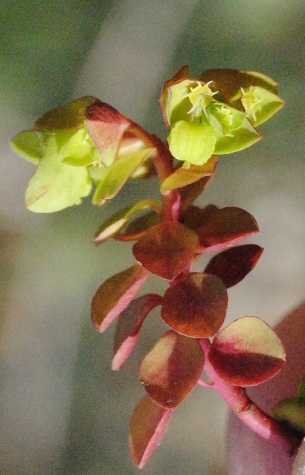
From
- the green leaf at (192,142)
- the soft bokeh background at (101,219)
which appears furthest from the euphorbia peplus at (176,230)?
the soft bokeh background at (101,219)

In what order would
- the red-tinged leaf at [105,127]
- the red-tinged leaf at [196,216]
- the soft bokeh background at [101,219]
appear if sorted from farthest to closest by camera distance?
1. the soft bokeh background at [101,219]
2. the red-tinged leaf at [196,216]
3. the red-tinged leaf at [105,127]

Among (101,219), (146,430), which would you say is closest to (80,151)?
(146,430)

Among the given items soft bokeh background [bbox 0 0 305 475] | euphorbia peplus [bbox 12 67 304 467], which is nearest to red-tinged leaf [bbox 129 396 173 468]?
euphorbia peplus [bbox 12 67 304 467]

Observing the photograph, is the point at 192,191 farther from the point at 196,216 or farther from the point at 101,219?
the point at 101,219

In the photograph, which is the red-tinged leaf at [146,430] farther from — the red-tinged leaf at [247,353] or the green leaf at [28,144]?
the green leaf at [28,144]

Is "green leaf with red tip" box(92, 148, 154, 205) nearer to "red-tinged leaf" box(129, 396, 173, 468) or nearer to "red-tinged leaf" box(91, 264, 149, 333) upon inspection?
"red-tinged leaf" box(91, 264, 149, 333)

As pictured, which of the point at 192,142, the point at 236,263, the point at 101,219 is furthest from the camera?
the point at 101,219

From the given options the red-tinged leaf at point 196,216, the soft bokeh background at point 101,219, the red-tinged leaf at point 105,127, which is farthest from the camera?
the soft bokeh background at point 101,219
